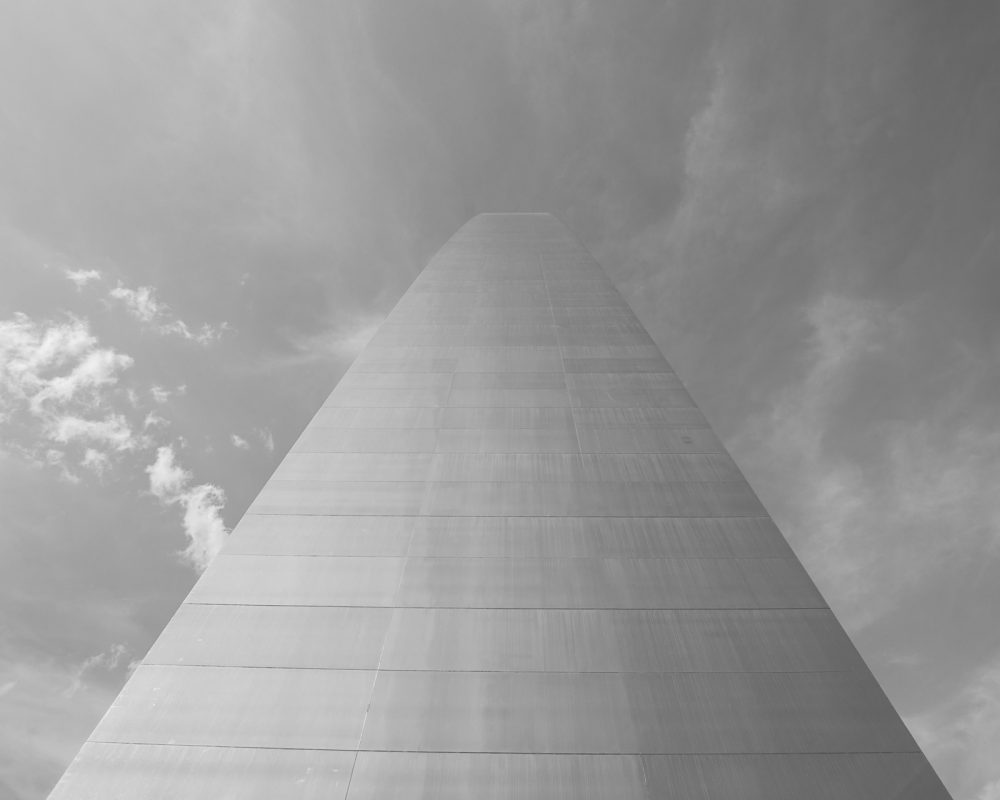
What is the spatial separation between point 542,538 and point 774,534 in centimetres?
367

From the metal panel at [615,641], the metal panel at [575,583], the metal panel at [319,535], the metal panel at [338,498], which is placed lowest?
the metal panel at [615,641]

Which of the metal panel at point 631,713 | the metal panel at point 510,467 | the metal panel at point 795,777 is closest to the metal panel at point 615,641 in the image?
the metal panel at point 631,713

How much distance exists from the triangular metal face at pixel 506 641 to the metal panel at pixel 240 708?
0.02m

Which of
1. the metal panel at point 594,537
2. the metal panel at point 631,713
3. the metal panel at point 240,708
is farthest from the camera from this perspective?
the metal panel at point 594,537

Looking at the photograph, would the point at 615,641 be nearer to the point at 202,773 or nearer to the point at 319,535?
the point at 319,535

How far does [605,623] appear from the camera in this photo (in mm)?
7023

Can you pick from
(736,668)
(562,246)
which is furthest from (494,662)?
(562,246)

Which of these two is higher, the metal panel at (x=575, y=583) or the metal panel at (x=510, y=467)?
the metal panel at (x=510, y=467)

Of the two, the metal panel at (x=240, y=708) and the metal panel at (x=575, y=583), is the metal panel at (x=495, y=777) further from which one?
the metal panel at (x=575, y=583)

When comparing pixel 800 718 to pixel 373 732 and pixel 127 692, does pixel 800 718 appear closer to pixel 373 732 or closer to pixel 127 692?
pixel 373 732

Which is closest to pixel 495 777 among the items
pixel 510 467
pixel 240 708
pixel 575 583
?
pixel 575 583

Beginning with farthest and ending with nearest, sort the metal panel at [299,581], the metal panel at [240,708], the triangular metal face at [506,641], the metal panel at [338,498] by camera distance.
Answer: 1. the metal panel at [338,498]
2. the metal panel at [299,581]
3. the metal panel at [240,708]
4. the triangular metal face at [506,641]

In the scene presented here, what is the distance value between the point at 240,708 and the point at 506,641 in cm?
325

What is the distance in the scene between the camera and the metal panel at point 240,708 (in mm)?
5961
